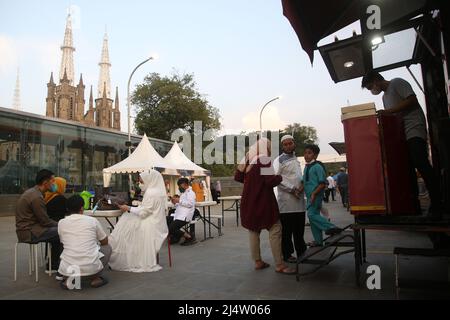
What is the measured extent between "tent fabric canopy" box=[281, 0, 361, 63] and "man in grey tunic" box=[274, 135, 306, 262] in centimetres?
165

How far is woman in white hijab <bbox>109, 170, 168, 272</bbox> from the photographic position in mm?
5238

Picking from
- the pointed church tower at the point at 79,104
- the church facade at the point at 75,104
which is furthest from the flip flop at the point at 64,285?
the pointed church tower at the point at 79,104

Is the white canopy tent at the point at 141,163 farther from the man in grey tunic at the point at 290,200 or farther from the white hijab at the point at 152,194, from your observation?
the man in grey tunic at the point at 290,200

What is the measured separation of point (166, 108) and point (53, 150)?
21552mm

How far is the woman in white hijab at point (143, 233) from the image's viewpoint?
524cm

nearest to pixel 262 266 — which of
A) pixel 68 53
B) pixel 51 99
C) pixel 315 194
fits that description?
pixel 315 194

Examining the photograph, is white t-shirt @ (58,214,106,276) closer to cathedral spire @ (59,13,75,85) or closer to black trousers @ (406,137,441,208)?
black trousers @ (406,137,441,208)

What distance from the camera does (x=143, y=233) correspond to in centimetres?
531

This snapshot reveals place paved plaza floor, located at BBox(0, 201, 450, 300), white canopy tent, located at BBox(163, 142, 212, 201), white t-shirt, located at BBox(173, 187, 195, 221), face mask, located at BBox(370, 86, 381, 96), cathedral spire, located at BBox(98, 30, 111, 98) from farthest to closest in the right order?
cathedral spire, located at BBox(98, 30, 111, 98)
white canopy tent, located at BBox(163, 142, 212, 201)
white t-shirt, located at BBox(173, 187, 195, 221)
face mask, located at BBox(370, 86, 381, 96)
paved plaza floor, located at BBox(0, 201, 450, 300)

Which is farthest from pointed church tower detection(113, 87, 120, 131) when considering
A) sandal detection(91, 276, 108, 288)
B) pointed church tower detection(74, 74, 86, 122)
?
sandal detection(91, 276, 108, 288)

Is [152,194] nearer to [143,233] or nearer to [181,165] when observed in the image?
[143,233]

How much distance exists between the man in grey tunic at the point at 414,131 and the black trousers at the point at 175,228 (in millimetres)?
4838
